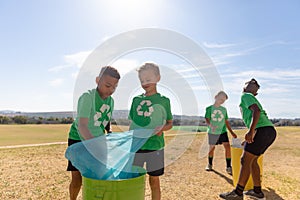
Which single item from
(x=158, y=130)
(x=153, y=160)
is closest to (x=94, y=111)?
(x=158, y=130)

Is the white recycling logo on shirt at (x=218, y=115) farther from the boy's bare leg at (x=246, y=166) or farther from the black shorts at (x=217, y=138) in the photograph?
the boy's bare leg at (x=246, y=166)

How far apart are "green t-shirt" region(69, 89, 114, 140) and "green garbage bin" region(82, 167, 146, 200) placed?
1.60ft

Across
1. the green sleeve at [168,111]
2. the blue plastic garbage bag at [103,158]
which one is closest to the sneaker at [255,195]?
the green sleeve at [168,111]

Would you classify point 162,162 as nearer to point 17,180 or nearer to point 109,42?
point 109,42

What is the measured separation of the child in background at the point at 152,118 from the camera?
257 cm

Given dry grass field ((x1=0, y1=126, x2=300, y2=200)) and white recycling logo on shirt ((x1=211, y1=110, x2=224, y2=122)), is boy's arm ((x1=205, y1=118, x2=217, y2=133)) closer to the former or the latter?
white recycling logo on shirt ((x1=211, y1=110, x2=224, y2=122))

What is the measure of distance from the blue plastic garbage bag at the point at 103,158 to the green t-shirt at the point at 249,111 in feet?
5.74

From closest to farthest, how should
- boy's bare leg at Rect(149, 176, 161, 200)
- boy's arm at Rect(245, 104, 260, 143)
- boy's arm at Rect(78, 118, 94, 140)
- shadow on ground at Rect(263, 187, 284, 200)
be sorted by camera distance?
boy's arm at Rect(78, 118, 94, 140), boy's bare leg at Rect(149, 176, 161, 200), boy's arm at Rect(245, 104, 260, 143), shadow on ground at Rect(263, 187, 284, 200)

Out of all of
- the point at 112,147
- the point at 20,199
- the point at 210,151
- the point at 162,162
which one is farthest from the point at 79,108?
the point at 210,151

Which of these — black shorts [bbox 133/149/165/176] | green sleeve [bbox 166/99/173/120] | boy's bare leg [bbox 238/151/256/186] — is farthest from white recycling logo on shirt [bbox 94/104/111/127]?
boy's bare leg [bbox 238/151/256/186]

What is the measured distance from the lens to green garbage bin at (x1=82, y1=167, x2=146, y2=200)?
1878mm

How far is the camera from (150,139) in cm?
262

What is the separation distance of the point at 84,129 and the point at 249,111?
223cm

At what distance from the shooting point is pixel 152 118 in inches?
103
